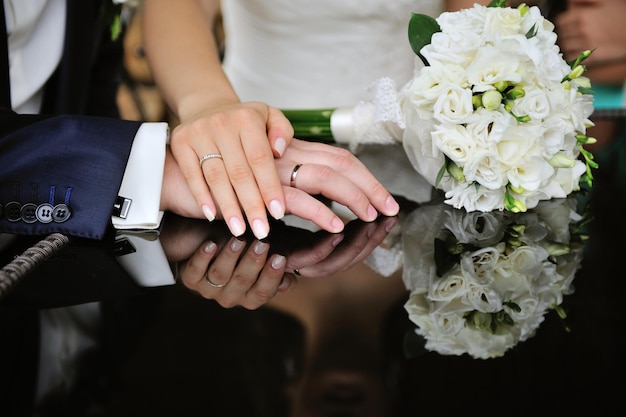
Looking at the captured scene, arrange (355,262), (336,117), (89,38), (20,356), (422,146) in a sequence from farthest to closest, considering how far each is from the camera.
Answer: (89,38)
(336,117)
(422,146)
(355,262)
(20,356)

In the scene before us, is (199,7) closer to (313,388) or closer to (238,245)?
(238,245)

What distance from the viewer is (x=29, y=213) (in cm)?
90

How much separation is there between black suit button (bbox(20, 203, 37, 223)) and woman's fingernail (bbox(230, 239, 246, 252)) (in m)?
0.27

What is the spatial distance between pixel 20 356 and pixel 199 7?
3.48 ft

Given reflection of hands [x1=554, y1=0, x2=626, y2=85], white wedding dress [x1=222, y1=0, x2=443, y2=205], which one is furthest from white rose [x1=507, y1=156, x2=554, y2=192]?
reflection of hands [x1=554, y1=0, x2=626, y2=85]

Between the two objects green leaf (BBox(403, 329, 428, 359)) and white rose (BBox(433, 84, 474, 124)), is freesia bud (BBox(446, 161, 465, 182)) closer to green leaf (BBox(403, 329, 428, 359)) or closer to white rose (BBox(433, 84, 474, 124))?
white rose (BBox(433, 84, 474, 124))

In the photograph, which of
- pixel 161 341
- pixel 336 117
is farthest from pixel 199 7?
pixel 161 341

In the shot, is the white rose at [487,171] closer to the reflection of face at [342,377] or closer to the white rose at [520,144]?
the white rose at [520,144]

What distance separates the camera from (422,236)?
885 millimetres

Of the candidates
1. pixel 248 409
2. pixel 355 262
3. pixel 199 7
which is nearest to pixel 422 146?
pixel 355 262

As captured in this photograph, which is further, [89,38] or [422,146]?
[89,38]

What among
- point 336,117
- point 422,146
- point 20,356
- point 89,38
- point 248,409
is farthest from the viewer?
point 89,38

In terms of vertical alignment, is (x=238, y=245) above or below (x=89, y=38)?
below

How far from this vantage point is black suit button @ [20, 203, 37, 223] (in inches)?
35.3
